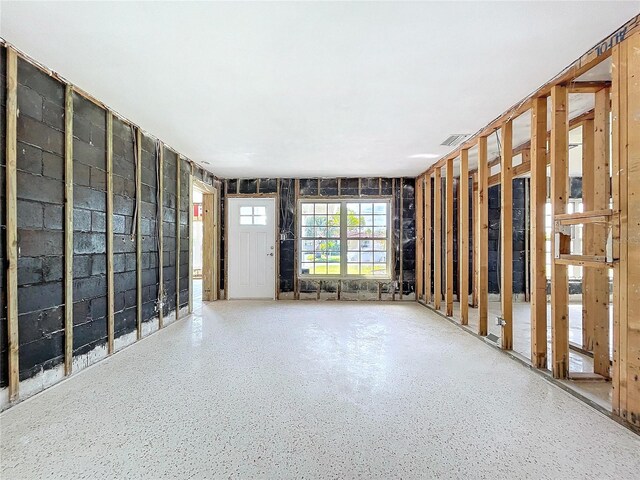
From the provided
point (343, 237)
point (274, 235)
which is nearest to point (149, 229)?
point (274, 235)

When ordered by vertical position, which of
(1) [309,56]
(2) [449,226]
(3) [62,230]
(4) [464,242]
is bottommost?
(4) [464,242]

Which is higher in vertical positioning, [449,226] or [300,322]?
[449,226]

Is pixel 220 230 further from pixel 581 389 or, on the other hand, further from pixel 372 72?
pixel 581 389

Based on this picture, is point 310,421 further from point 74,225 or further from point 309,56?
point 74,225

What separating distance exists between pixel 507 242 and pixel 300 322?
2763 millimetres

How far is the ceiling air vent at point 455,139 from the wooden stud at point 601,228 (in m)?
1.36

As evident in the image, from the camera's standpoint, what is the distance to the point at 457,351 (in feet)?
11.0

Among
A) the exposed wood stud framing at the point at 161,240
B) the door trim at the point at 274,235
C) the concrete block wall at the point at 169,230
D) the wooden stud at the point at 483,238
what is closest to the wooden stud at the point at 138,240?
the exposed wood stud framing at the point at 161,240

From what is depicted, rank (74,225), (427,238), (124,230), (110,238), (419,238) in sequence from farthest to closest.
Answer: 1. (419,238)
2. (427,238)
3. (124,230)
4. (110,238)
5. (74,225)

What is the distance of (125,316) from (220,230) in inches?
121

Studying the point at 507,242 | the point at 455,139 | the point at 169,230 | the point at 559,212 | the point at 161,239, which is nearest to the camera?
the point at 559,212

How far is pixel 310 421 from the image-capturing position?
2002 millimetres

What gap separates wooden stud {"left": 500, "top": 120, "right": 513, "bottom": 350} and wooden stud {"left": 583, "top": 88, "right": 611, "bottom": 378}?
68 cm

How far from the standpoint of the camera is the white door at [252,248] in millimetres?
6387
